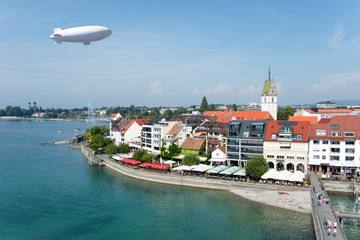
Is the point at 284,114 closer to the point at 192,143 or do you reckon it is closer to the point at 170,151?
the point at 192,143

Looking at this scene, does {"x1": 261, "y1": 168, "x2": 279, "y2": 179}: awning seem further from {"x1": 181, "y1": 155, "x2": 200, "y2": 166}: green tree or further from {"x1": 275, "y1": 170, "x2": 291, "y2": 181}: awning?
{"x1": 181, "y1": 155, "x2": 200, "y2": 166}: green tree

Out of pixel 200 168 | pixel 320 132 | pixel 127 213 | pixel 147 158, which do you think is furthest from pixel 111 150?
pixel 320 132

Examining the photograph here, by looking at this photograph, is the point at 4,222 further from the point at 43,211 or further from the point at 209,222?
the point at 209,222

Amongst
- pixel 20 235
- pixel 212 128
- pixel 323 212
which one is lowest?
pixel 20 235

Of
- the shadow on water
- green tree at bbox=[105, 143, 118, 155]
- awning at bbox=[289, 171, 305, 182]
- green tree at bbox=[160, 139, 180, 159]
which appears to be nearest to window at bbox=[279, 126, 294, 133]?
awning at bbox=[289, 171, 305, 182]

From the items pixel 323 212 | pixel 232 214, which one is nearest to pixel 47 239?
pixel 232 214

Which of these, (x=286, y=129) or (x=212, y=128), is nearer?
(x=286, y=129)
